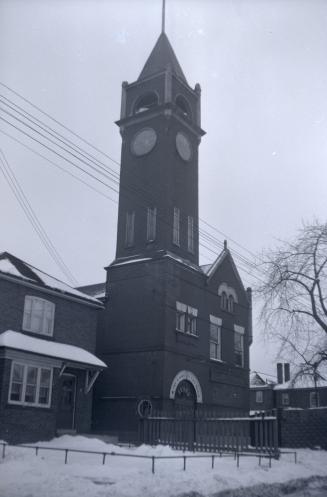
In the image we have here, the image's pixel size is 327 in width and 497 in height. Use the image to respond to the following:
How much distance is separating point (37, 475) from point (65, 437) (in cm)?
→ 1087

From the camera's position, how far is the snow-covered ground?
12.2 meters

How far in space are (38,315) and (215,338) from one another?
13.2 meters

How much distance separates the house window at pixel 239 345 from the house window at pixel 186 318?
5195 millimetres

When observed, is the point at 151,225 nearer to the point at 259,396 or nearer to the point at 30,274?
the point at 30,274

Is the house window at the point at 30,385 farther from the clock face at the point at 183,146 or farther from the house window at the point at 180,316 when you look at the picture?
the clock face at the point at 183,146

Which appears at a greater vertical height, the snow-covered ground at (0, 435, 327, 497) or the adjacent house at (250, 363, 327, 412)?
the adjacent house at (250, 363, 327, 412)

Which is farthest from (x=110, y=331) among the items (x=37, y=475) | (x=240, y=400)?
(x=37, y=475)

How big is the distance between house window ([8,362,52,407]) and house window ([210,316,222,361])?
13055 millimetres

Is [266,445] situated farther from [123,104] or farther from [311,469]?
[123,104]

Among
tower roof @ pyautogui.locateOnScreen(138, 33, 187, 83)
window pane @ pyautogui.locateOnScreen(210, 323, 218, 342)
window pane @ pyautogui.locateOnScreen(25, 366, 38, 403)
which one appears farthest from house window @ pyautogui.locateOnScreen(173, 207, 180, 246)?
window pane @ pyautogui.locateOnScreen(25, 366, 38, 403)

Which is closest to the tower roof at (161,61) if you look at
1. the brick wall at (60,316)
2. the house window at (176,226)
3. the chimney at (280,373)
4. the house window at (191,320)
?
the house window at (176,226)

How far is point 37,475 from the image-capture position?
→ 43.8ft

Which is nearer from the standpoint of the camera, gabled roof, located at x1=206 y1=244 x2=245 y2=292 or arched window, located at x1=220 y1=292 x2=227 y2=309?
gabled roof, located at x1=206 y1=244 x2=245 y2=292

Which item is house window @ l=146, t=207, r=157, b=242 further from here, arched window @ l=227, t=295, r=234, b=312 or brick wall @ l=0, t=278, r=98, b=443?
arched window @ l=227, t=295, r=234, b=312
